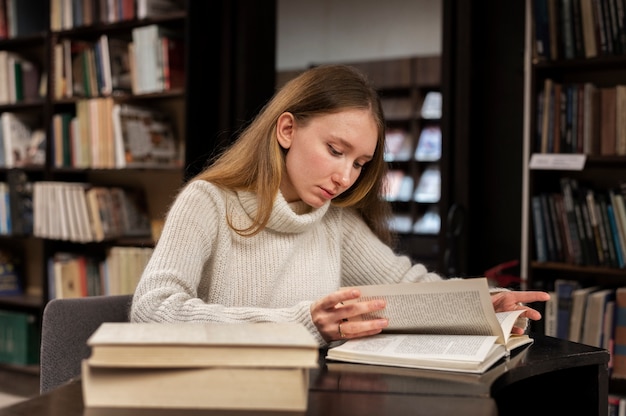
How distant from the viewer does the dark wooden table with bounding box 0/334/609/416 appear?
0.96 m

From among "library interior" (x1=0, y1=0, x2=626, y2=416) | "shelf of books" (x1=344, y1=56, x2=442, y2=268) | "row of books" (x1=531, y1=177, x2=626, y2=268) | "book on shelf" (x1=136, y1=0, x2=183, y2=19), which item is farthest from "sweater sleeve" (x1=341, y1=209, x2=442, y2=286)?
"shelf of books" (x1=344, y1=56, x2=442, y2=268)

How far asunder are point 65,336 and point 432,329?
0.70 meters

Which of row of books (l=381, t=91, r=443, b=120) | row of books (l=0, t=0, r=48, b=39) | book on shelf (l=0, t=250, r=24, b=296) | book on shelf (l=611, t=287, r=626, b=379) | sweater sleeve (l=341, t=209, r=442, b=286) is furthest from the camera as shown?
row of books (l=381, t=91, r=443, b=120)

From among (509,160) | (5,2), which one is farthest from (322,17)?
(509,160)

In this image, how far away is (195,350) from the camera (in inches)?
35.7

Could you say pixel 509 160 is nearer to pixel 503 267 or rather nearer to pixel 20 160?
pixel 503 267

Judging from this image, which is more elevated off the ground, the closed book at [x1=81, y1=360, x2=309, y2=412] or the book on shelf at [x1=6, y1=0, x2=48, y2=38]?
the book on shelf at [x1=6, y1=0, x2=48, y2=38]

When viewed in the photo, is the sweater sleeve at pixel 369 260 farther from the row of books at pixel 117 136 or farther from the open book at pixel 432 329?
the row of books at pixel 117 136

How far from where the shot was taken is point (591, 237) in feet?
8.91

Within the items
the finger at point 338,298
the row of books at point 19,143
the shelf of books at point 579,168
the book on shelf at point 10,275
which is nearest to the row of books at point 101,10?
the row of books at point 19,143

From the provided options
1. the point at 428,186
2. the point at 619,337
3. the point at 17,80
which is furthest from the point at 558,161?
the point at 428,186

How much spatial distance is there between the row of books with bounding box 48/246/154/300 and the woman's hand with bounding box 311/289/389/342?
2457 millimetres

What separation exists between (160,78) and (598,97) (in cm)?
188

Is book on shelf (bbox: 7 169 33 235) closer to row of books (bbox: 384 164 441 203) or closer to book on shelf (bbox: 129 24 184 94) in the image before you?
book on shelf (bbox: 129 24 184 94)
